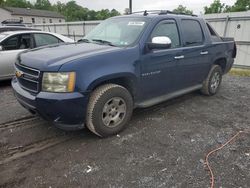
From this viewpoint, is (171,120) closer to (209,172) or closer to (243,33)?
(209,172)

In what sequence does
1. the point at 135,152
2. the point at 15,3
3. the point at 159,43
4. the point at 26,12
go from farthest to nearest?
the point at 15,3, the point at 26,12, the point at 159,43, the point at 135,152

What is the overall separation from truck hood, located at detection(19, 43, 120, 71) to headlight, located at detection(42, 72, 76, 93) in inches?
3.6

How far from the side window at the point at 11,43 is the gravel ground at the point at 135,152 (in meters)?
2.41

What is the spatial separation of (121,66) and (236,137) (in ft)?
7.16

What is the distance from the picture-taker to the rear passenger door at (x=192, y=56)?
470cm

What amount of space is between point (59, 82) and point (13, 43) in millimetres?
4519

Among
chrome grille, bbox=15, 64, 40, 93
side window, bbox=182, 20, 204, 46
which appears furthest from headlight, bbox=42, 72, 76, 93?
side window, bbox=182, 20, 204, 46

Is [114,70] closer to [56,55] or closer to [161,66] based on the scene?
[56,55]

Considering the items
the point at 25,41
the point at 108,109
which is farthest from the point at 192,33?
the point at 25,41

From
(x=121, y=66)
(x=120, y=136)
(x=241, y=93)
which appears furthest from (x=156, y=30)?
(x=241, y=93)

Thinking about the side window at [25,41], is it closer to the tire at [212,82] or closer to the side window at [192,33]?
→ the side window at [192,33]

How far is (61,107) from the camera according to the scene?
3.14m

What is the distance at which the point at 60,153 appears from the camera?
3375 mm

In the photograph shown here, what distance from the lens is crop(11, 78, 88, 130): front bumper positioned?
3131 millimetres
